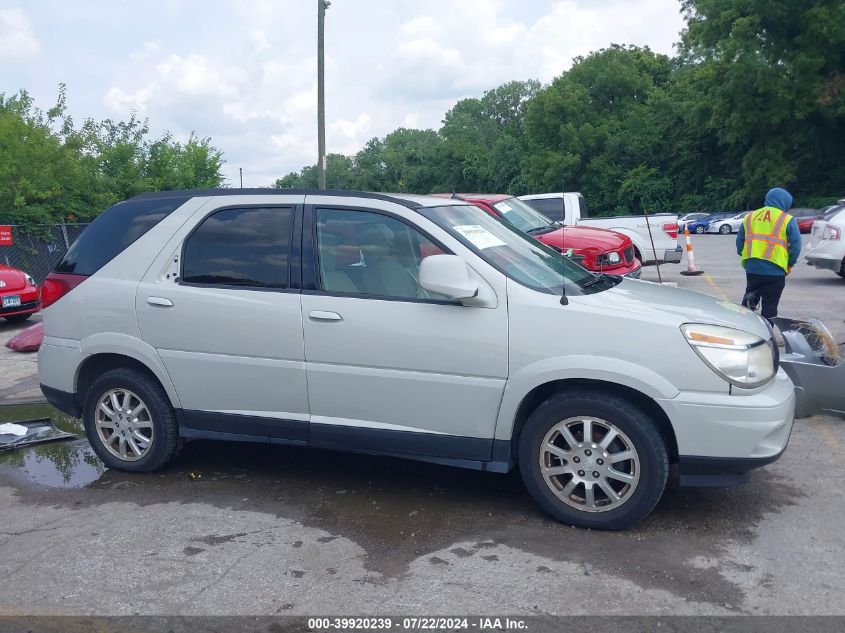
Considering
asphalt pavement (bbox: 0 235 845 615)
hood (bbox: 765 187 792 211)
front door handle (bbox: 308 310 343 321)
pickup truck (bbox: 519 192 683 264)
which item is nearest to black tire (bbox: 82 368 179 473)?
asphalt pavement (bbox: 0 235 845 615)

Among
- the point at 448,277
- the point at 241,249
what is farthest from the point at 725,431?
the point at 241,249

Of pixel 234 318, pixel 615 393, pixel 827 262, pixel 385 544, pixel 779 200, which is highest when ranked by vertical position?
pixel 779 200

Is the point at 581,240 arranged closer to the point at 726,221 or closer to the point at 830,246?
the point at 830,246

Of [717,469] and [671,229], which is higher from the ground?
[671,229]

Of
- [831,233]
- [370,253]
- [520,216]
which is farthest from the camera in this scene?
[831,233]

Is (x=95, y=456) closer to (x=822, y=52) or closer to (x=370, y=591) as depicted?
(x=370, y=591)

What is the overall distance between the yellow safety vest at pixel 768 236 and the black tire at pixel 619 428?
426 cm

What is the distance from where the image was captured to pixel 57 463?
20.5 feet

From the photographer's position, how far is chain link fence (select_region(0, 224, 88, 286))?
61.3 ft

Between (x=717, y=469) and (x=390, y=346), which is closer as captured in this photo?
(x=717, y=469)

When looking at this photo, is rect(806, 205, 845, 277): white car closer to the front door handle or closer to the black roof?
the black roof

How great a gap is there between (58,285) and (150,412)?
43.4 inches

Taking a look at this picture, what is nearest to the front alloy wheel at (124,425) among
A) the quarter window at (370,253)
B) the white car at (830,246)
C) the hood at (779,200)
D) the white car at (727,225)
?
the quarter window at (370,253)

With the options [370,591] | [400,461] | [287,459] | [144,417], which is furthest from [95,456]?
[370,591]
